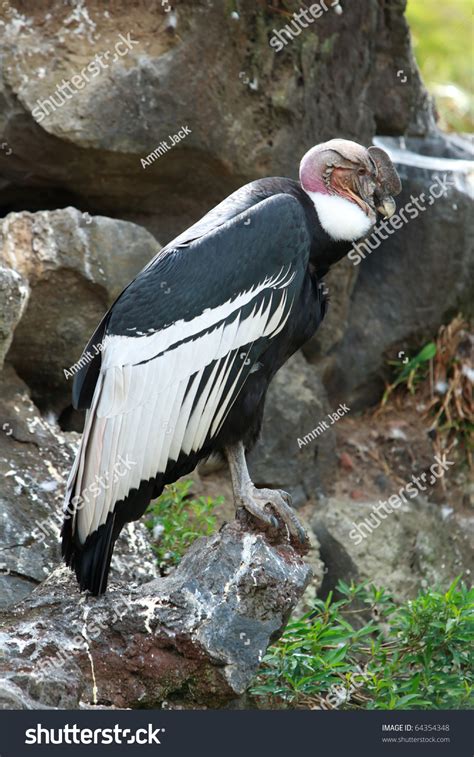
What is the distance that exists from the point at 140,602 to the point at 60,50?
10.5ft

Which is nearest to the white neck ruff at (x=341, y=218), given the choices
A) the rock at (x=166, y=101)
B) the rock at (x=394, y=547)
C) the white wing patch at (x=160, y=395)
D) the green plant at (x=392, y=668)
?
the white wing patch at (x=160, y=395)

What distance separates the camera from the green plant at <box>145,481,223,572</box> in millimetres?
5035

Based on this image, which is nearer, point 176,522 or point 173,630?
point 173,630

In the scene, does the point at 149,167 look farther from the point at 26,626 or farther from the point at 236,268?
Result: the point at 26,626

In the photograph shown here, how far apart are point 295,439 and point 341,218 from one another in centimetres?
225

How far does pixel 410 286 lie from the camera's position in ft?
22.5

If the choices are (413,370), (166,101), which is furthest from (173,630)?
(413,370)

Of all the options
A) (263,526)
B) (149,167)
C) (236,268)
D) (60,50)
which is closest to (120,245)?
(149,167)

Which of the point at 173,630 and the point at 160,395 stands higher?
the point at 160,395

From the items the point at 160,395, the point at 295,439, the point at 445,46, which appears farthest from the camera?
the point at 445,46

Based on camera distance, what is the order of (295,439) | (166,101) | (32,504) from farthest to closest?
1. (295,439)
2. (166,101)
3. (32,504)

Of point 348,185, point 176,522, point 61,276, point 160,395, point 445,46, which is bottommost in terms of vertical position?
point 445,46

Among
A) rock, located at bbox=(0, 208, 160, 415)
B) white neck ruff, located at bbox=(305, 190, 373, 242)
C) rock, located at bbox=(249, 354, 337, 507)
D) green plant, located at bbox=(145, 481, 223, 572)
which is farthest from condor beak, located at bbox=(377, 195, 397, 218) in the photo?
rock, located at bbox=(249, 354, 337, 507)

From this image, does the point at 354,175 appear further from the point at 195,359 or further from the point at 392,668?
the point at 392,668
